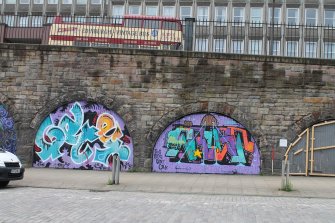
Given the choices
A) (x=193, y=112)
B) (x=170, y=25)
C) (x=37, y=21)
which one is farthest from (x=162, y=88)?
(x=37, y=21)

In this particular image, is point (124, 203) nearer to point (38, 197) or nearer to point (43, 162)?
point (38, 197)

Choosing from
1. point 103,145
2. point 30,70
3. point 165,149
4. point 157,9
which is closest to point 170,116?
point 165,149

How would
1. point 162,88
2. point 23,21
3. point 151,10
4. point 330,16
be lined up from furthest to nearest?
point 151,10 → point 330,16 → point 23,21 → point 162,88

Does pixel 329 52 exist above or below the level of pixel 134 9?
below

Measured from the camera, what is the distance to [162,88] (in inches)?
782

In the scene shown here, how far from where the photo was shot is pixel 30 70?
67.5 feet

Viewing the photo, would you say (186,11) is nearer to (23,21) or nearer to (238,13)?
(238,13)

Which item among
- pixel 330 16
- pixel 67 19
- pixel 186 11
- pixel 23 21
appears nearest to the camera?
pixel 67 19

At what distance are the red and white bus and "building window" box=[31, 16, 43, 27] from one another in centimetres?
165

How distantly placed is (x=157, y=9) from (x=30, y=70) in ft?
125

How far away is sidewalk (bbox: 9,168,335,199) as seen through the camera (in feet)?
45.5

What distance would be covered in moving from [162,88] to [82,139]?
391 centimetres

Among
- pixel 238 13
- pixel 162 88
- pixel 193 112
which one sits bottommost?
pixel 193 112

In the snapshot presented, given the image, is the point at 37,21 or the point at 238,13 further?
the point at 238,13
